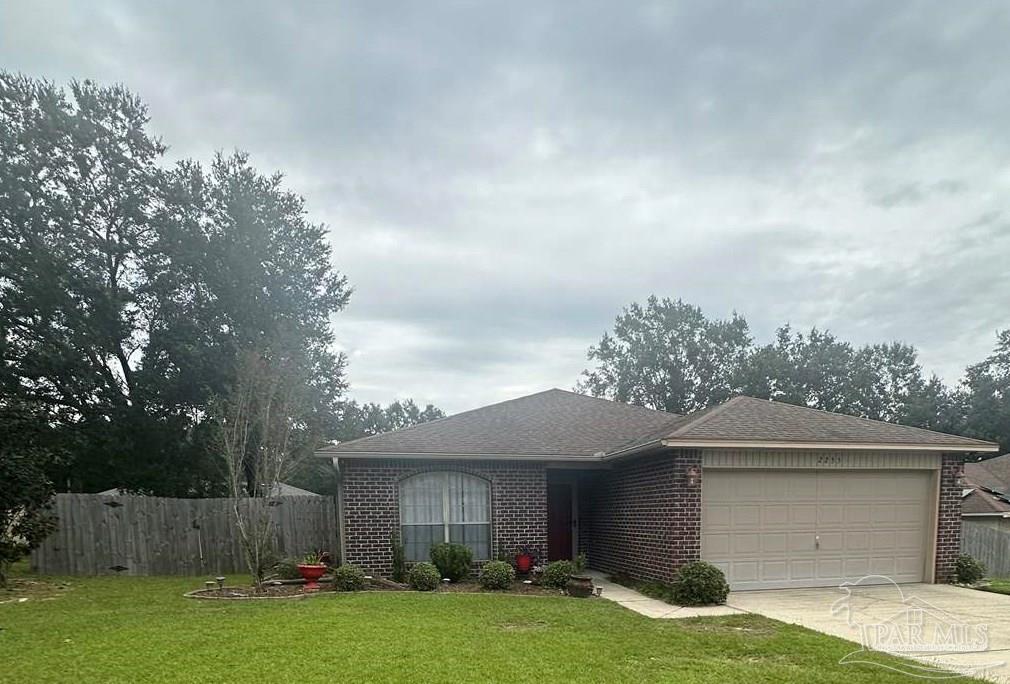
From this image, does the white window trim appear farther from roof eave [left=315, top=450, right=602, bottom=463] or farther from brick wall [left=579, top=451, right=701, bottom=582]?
brick wall [left=579, top=451, right=701, bottom=582]

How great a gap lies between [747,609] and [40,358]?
1828 centimetres

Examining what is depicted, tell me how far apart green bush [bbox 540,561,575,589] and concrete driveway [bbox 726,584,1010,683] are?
2.62 metres

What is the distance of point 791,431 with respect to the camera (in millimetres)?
10180

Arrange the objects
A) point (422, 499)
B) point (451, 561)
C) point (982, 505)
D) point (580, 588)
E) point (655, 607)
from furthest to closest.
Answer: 1. point (982, 505)
2. point (422, 499)
3. point (451, 561)
4. point (580, 588)
5. point (655, 607)

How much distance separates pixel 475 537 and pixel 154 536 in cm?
735

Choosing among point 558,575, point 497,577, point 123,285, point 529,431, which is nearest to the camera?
point 497,577

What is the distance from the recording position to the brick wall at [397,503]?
36.1 ft

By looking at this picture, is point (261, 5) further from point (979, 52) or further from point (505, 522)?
point (979, 52)

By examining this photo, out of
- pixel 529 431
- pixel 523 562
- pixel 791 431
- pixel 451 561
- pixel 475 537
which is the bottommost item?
pixel 523 562

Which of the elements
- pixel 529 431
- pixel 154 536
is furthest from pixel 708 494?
pixel 154 536

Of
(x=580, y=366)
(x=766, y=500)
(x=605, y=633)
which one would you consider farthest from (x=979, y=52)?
(x=580, y=366)

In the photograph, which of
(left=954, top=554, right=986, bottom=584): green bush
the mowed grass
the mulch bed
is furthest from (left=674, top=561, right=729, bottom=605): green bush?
(left=954, top=554, right=986, bottom=584): green bush

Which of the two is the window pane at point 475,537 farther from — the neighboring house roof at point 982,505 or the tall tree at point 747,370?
the tall tree at point 747,370

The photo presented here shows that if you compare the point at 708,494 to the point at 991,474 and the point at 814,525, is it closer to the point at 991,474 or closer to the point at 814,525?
the point at 814,525
